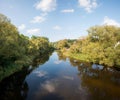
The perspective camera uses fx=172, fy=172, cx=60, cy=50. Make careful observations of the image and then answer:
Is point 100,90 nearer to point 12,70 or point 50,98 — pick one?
point 50,98

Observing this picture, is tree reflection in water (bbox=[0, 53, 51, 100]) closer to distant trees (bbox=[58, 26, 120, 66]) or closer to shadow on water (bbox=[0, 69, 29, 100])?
shadow on water (bbox=[0, 69, 29, 100])

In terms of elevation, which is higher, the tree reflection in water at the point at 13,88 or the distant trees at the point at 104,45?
the distant trees at the point at 104,45

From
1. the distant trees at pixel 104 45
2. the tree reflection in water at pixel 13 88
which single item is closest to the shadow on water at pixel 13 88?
the tree reflection in water at pixel 13 88

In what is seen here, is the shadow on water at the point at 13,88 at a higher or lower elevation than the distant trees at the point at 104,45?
lower

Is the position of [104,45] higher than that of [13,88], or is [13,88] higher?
[104,45]

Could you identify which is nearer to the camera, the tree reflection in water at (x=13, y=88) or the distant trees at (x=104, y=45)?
the tree reflection in water at (x=13, y=88)

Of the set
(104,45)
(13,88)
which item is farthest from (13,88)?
(104,45)

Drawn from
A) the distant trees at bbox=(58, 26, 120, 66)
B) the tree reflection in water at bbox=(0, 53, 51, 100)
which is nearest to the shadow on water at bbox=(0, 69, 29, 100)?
the tree reflection in water at bbox=(0, 53, 51, 100)

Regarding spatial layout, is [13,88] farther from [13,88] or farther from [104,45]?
[104,45]

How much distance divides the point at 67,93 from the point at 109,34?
32.1 m

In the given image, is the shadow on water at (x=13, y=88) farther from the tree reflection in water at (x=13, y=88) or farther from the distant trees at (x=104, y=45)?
the distant trees at (x=104, y=45)

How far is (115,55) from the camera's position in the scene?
4278 centimetres

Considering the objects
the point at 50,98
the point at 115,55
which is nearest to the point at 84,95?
the point at 50,98

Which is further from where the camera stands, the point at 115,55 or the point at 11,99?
the point at 115,55
